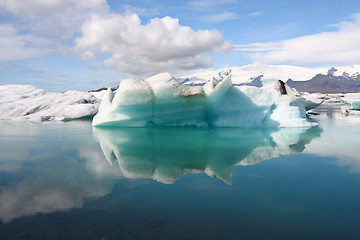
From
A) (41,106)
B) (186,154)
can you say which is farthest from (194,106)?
(41,106)

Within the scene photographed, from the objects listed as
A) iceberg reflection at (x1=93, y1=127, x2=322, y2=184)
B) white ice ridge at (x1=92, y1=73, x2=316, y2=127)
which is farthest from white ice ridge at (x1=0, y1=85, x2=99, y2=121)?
iceberg reflection at (x1=93, y1=127, x2=322, y2=184)

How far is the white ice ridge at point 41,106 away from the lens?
50.8 ft

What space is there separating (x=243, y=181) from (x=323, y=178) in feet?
3.80

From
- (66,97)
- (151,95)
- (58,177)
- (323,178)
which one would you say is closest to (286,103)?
(151,95)

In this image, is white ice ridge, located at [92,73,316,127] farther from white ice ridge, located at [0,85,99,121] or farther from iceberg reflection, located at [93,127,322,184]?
white ice ridge, located at [0,85,99,121]

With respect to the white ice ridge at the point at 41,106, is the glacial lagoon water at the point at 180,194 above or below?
below

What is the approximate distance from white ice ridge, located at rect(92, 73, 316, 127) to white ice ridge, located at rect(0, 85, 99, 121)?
16.7ft

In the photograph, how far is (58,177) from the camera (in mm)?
3973

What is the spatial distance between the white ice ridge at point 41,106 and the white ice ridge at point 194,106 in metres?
5.10

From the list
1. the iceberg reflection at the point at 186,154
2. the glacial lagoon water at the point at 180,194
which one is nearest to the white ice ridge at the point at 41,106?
the iceberg reflection at the point at 186,154

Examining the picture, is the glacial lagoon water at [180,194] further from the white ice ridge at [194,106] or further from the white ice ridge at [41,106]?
the white ice ridge at [41,106]

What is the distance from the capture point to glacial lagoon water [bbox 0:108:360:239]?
7.97 ft

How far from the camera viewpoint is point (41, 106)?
644 inches

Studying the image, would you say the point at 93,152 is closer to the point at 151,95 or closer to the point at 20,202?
the point at 20,202
